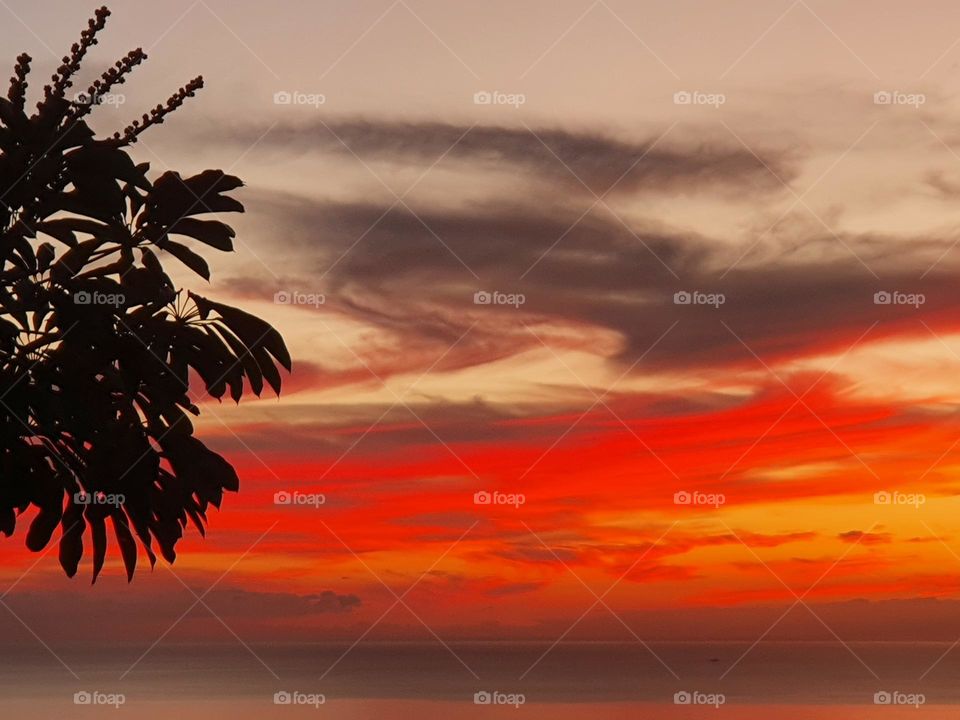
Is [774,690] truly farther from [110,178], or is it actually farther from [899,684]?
[110,178]

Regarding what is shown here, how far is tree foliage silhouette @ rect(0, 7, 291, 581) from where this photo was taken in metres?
7.00

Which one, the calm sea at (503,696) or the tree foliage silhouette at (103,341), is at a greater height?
the calm sea at (503,696)

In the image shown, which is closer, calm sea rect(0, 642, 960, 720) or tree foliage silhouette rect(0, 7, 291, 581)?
tree foliage silhouette rect(0, 7, 291, 581)

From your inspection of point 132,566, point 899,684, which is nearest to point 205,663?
point 899,684

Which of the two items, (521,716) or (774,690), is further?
(774,690)

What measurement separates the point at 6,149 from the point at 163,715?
4552 centimetres

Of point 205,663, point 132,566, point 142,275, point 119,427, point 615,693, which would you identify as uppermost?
point 205,663

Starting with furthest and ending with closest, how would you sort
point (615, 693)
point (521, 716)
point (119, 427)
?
point (615, 693) → point (521, 716) → point (119, 427)

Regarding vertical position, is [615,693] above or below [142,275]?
above

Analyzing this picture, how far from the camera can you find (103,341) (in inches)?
278

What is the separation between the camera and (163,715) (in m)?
49.1

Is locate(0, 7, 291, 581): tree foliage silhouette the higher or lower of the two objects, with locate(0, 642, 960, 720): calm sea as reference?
lower

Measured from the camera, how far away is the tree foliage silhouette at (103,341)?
700cm

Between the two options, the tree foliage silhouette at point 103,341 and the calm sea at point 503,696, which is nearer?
the tree foliage silhouette at point 103,341
